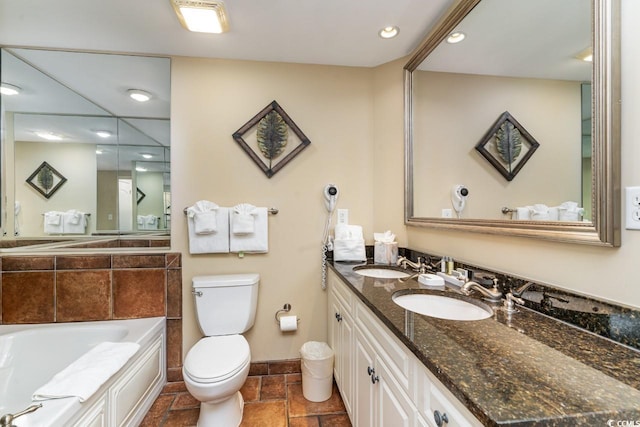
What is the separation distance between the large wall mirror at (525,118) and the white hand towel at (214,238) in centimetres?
139

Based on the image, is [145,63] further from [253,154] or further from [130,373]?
[130,373]

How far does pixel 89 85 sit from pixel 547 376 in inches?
127

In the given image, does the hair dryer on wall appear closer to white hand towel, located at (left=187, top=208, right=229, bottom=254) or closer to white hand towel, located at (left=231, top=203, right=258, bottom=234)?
white hand towel, located at (left=231, top=203, right=258, bottom=234)

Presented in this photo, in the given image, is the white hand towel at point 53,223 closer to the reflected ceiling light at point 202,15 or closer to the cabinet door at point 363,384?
the reflected ceiling light at point 202,15

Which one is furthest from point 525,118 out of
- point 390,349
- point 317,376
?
point 317,376

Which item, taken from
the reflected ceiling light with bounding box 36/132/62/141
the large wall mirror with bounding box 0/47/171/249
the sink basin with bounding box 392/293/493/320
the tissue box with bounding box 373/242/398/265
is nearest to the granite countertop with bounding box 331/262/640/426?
the sink basin with bounding box 392/293/493/320

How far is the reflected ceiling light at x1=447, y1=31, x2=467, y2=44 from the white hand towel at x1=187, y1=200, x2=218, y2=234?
1.84 m

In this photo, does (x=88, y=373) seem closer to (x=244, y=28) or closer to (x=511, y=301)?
(x=511, y=301)

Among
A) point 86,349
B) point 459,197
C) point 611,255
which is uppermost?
point 459,197

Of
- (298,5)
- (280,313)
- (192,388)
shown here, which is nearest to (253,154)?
(298,5)

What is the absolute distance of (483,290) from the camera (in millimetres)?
1108

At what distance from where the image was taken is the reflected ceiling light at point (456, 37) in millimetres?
1411

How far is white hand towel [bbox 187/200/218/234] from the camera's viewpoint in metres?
1.87

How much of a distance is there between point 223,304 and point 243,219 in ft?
1.98
